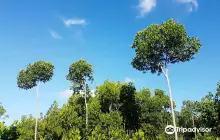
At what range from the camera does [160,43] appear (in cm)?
2912

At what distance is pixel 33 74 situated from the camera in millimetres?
43812

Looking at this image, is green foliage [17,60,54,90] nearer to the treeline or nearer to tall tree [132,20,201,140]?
the treeline

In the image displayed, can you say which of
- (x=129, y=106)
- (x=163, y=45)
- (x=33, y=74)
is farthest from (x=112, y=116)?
(x=163, y=45)

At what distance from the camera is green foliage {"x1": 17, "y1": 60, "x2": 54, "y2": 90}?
143ft

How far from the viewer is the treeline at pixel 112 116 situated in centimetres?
3453

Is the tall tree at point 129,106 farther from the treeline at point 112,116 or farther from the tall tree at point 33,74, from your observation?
the tall tree at point 33,74

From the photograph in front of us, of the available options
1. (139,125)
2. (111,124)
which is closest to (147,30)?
(111,124)

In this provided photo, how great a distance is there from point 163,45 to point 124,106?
27.8 meters

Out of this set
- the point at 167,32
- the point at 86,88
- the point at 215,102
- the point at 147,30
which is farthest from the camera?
the point at 86,88

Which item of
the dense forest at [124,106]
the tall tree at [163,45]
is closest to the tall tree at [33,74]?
the dense forest at [124,106]

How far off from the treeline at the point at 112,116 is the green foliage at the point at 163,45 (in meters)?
7.11

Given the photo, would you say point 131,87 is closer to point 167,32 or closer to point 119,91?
point 119,91

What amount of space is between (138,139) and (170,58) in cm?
1022

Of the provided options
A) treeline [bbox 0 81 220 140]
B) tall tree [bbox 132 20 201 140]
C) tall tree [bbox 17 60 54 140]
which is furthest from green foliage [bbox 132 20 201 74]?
tall tree [bbox 17 60 54 140]
